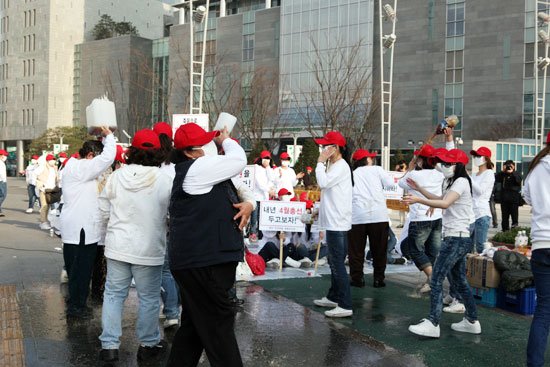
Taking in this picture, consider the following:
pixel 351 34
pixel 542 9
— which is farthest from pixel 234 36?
pixel 542 9

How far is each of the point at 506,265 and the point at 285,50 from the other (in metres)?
59.5

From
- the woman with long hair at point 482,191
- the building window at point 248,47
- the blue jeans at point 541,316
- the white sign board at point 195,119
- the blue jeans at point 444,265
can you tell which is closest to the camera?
the blue jeans at point 541,316

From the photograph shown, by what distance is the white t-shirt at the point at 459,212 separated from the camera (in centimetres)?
619

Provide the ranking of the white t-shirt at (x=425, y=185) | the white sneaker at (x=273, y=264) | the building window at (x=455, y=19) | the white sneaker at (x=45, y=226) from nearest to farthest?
the white t-shirt at (x=425, y=185) → the white sneaker at (x=273, y=264) → the white sneaker at (x=45, y=226) → the building window at (x=455, y=19)

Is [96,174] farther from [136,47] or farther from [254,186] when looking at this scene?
[136,47]

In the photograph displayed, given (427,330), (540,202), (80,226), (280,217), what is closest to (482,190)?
(280,217)

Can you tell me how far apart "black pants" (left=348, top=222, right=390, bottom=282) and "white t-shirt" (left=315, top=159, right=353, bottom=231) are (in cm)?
178

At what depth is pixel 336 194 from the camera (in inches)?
279

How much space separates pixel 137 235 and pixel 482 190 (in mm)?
6013

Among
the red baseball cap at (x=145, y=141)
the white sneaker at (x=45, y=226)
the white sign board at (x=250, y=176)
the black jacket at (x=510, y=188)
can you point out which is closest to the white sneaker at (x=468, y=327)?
the red baseball cap at (x=145, y=141)

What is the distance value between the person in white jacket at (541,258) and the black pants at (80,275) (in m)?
4.29

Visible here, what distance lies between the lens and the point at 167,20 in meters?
102

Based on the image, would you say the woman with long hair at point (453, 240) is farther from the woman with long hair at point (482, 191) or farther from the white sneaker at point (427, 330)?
the woman with long hair at point (482, 191)

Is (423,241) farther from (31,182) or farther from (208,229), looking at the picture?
(31,182)
